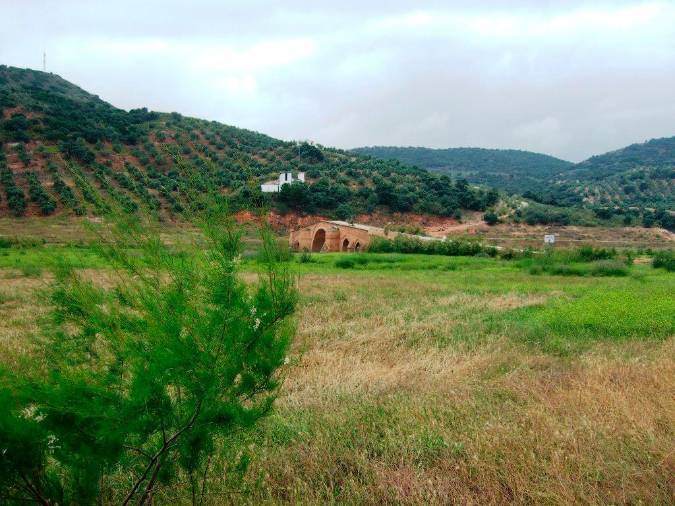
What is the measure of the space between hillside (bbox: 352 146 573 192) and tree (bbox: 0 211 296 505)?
374 ft

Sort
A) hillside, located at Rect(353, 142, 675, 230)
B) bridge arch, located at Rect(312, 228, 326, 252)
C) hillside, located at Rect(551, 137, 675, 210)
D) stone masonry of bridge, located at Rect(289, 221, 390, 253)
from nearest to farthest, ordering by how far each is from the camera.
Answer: stone masonry of bridge, located at Rect(289, 221, 390, 253) → bridge arch, located at Rect(312, 228, 326, 252) → hillside, located at Rect(353, 142, 675, 230) → hillside, located at Rect(551, 137, 675, 210)

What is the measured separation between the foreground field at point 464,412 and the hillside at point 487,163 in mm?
106606

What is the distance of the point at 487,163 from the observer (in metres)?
147

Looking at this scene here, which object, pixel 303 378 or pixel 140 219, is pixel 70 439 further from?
pixel 303 378

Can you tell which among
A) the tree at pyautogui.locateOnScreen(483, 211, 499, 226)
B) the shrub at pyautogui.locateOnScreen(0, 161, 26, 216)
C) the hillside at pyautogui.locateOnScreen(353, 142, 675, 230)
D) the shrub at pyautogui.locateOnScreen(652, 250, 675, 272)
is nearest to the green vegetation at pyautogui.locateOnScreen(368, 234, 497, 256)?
the shrub at pyautogui.locateOnScreen(652, 250, 675, 272)

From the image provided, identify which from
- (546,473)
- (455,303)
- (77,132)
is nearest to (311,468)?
(546,473)

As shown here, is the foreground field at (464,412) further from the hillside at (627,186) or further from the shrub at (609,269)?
the hillside at (627,186)

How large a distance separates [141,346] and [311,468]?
204 centimetres

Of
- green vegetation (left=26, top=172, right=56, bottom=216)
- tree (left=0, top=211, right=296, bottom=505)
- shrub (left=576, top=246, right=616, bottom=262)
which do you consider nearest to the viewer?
tree (left=0, top=211, right=296, bottom=505)

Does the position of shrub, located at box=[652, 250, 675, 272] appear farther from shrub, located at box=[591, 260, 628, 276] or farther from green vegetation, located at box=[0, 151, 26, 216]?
green vegetation, located at box=[0, 151, 26, 216]

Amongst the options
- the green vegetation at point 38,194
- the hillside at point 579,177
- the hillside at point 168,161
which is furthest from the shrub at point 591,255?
the green vegetation at point 38,194

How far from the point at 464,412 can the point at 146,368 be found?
3.84m

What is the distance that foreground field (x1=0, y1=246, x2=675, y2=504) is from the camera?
430 centimetres

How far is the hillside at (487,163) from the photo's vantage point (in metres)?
123
